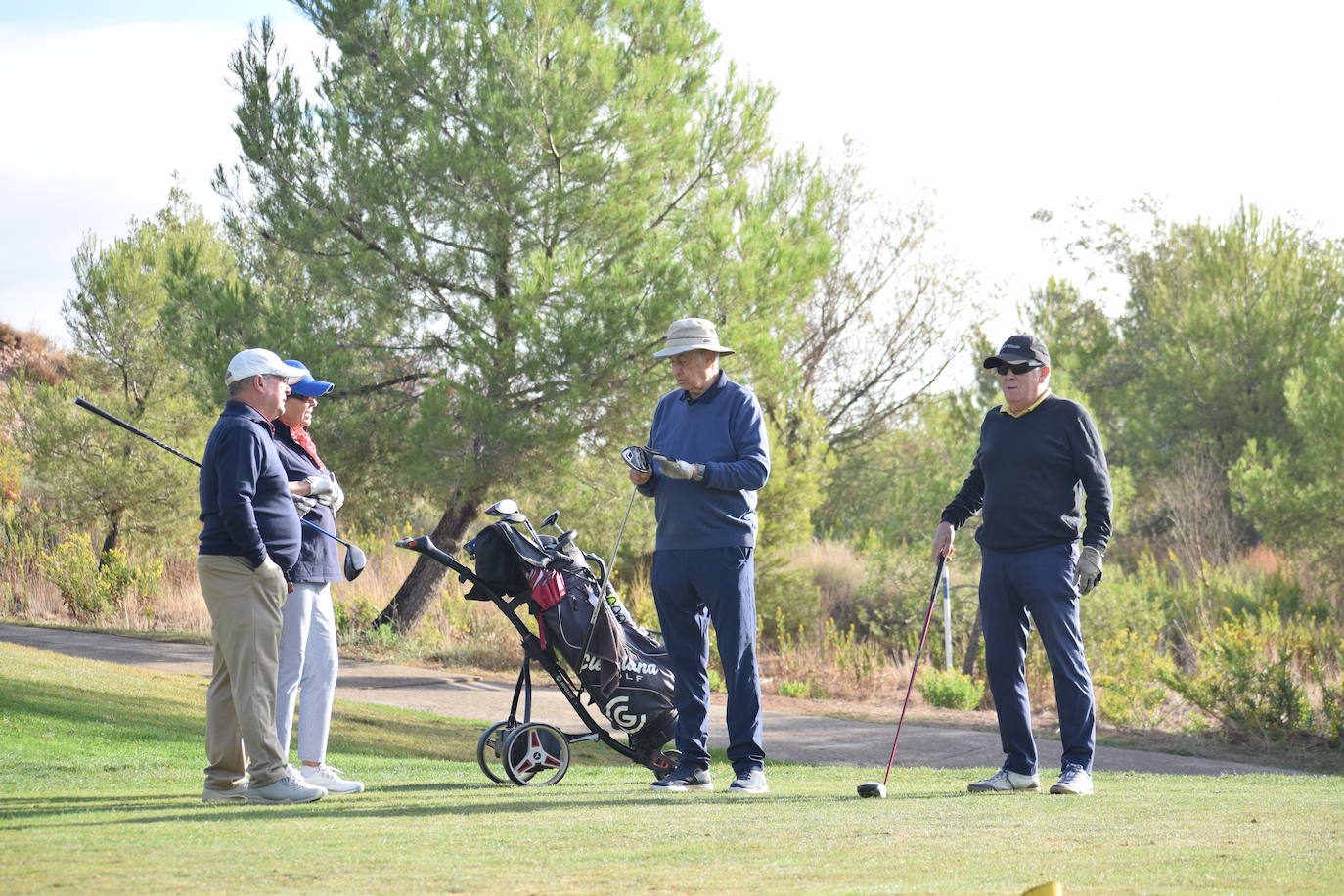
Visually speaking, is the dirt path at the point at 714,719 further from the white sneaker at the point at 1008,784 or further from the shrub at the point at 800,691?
the white sneaker at the point at 1008,784

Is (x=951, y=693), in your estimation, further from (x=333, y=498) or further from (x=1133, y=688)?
(x=333, y=498)

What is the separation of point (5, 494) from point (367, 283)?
1336cm

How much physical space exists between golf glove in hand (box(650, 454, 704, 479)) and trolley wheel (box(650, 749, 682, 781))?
1717mm

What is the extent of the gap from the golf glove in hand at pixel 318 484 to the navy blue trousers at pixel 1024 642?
3066mm

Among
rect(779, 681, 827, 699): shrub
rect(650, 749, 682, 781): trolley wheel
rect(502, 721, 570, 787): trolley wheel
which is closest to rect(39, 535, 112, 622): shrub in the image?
rect(779, 681, 827, 699): shrub

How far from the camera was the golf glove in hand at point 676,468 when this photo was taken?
625cm

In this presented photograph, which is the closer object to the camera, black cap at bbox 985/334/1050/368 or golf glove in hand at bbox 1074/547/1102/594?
golf glove in hand at bbox 1074/547/1102/594

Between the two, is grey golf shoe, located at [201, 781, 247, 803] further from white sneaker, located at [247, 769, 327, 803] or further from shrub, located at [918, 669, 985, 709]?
shrub, located at [918, 669, 985, 709]

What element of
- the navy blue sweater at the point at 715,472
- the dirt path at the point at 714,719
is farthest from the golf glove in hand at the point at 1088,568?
the dirt path at the point at 714,719

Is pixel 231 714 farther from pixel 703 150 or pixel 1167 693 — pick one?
pixel 703 150

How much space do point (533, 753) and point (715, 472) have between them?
5.82 feet

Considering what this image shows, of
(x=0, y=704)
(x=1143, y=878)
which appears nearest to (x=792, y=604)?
(x=0, y=704)

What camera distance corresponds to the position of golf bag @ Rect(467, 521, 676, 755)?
6984mm

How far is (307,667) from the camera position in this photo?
257 inches
